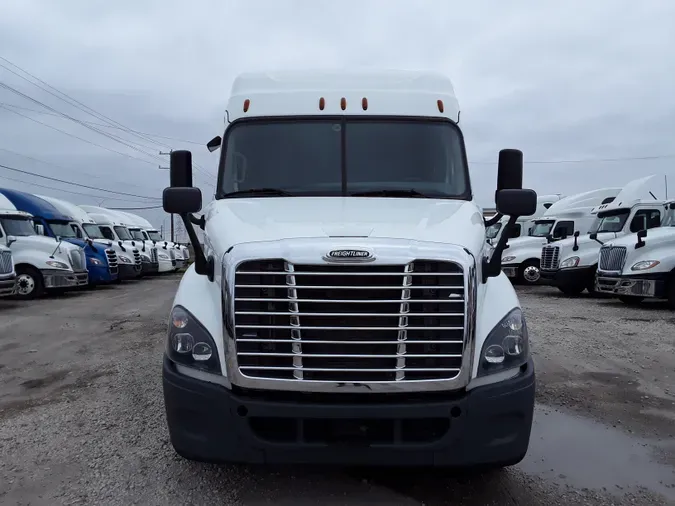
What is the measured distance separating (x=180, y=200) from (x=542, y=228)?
51.8 ft

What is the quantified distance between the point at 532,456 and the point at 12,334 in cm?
806

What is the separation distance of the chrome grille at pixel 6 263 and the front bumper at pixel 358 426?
10816 mm

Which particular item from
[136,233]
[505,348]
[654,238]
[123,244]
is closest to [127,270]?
[123,244]

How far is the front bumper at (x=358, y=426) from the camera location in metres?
2.91

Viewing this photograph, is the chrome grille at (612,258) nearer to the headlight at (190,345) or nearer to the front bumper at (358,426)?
the front bumper at (358,426)

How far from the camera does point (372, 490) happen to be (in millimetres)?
3363

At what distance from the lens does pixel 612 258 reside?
39.0ft

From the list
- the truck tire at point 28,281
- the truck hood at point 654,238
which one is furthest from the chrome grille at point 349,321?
the truck tire at point 28,281

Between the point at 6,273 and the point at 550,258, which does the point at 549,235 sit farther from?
the point at 6,273

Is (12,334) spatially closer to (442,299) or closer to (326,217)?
(326,217)

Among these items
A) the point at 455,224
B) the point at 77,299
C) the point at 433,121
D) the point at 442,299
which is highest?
the point at 433,121

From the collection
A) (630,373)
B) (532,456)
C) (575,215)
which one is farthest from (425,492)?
(575,215)

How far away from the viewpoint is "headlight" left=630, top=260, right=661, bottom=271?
35.8ft

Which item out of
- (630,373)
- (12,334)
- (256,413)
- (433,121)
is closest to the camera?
(256,413)
